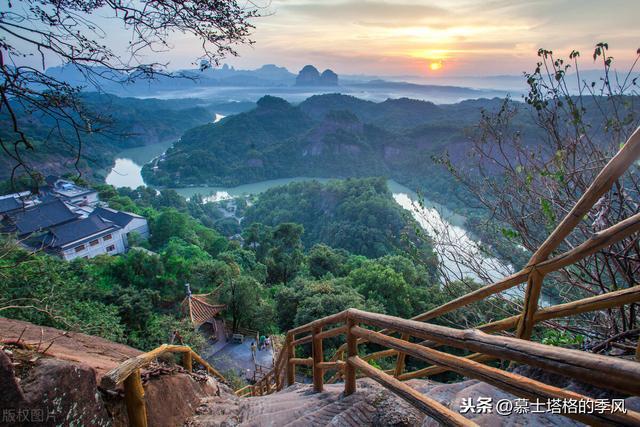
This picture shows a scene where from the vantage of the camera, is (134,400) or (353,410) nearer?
(134,400)

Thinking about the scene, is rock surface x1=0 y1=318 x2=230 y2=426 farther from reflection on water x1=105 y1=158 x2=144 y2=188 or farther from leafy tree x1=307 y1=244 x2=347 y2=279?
reflection on water x1=105 y1=158 x2=144 y2=188

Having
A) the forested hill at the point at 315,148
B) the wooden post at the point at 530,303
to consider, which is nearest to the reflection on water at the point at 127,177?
the forested hill at the point at 315,148

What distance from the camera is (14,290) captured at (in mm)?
7180

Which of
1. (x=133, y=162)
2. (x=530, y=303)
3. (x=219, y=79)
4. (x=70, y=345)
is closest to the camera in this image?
(x=530, y=303)

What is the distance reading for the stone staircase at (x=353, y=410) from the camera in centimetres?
139

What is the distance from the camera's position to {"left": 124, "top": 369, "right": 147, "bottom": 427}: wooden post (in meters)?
1.74

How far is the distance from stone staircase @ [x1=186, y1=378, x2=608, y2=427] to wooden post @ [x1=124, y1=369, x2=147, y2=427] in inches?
19.0

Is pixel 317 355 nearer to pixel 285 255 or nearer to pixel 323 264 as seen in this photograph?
pixel 323 264

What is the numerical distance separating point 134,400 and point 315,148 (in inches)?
2133

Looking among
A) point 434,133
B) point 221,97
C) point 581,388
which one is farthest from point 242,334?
point 221,97

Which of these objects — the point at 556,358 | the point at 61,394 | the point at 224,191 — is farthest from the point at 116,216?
the point at 556,358

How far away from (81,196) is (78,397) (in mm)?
31013

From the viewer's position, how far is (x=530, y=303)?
4.71 ft

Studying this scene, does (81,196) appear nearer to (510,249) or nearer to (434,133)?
(510,249)
